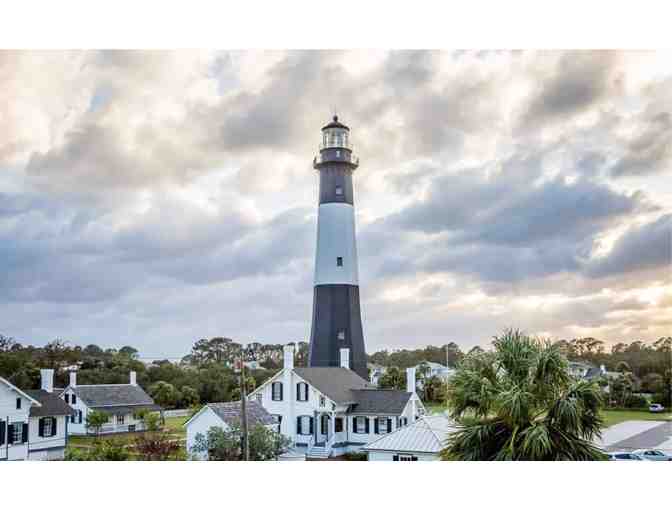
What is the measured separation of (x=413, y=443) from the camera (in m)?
8.01

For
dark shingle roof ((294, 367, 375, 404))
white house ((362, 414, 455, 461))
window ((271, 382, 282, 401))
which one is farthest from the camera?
window ((271, 382, 282, 401))

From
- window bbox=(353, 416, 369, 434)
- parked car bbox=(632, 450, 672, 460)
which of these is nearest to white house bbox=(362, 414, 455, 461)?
window bbox=(353, 416, 369, 434)

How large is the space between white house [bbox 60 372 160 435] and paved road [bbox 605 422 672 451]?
601 cm

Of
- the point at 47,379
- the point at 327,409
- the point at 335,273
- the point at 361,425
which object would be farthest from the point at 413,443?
the point at 47,379

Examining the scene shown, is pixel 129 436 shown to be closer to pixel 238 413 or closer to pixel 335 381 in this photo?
pixel 238 413

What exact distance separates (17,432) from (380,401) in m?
4.58

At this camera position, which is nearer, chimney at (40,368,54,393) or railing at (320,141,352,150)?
chimney at (40,368,54,393)

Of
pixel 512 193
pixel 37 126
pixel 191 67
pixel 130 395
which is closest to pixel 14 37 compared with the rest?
pixel 37 126

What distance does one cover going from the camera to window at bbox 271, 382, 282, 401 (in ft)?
29.5

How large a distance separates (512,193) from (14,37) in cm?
690

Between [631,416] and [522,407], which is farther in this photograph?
[631,416]

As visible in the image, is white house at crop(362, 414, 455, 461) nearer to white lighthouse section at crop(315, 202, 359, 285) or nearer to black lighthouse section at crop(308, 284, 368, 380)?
black lighthouse section at crop(308, 284, 368, 380)

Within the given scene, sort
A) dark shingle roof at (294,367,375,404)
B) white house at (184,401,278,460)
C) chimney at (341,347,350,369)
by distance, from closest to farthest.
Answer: white house at (184,401,278,460)
dark shingle roof at (294,367,375,404)
chimney at (341,347,350,369)
